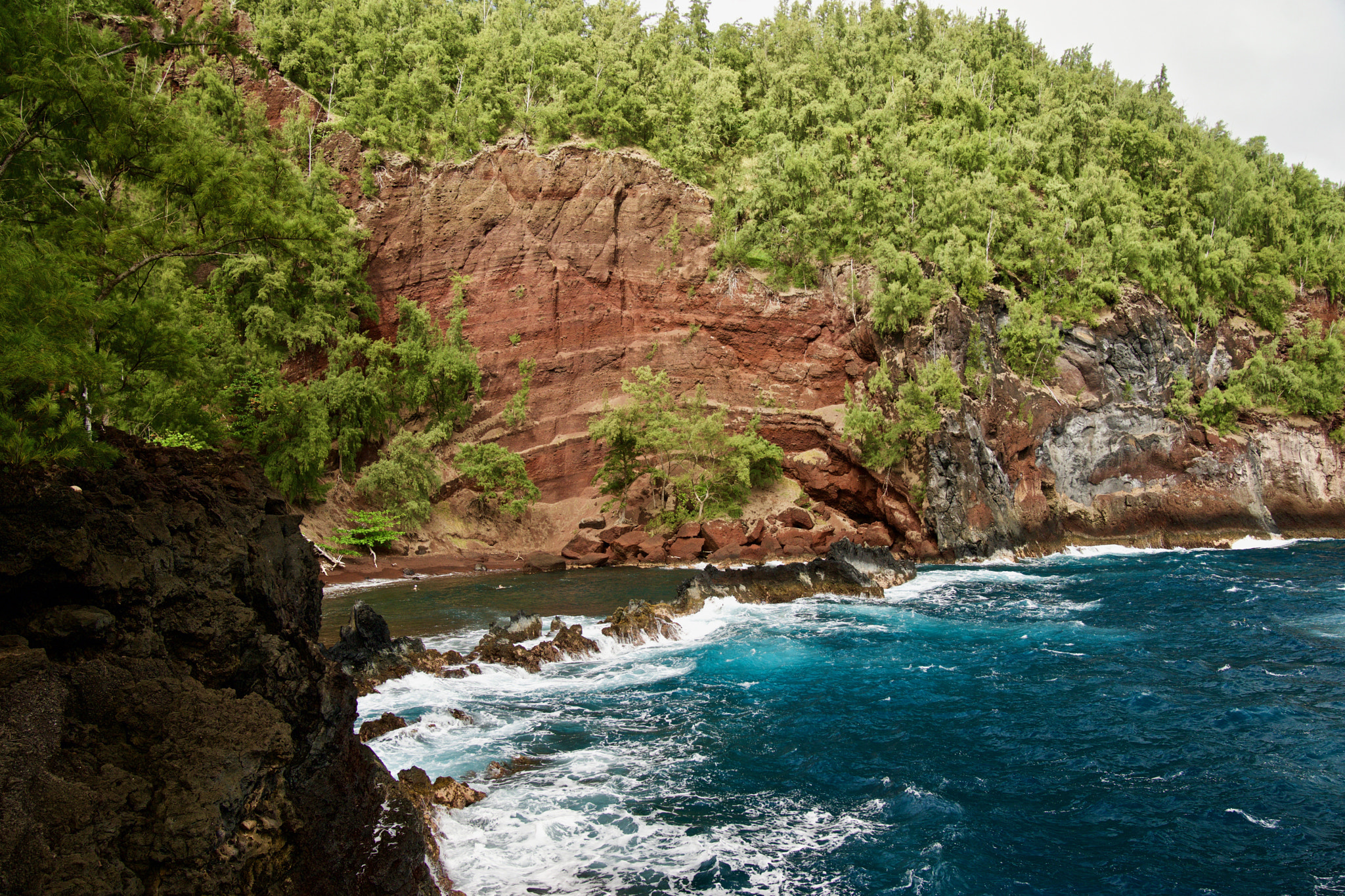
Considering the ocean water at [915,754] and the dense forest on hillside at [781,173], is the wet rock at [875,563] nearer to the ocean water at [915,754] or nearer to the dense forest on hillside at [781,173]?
the ocean water at [915,754]

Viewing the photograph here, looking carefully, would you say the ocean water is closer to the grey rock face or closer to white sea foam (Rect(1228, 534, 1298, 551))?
white sea foam (Rect(1228, 534, 1298, 551))

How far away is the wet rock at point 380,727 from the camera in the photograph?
42.1 ft

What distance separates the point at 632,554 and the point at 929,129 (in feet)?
125

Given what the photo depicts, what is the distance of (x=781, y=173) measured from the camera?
4512cm

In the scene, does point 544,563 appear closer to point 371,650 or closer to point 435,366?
point 435,366

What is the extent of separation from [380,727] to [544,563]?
20843 millimetres

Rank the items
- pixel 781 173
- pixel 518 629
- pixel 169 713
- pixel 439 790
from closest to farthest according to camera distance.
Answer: pixel 169 713 → pixel 439 790 → pixel 518 629 → pixel 781 173

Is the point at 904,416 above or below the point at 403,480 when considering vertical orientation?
above

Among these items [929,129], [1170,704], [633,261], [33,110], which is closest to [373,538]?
[633,261]

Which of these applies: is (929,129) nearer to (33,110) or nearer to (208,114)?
(208,114)

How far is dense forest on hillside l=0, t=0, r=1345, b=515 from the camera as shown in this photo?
36.3 m

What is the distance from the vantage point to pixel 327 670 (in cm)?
814

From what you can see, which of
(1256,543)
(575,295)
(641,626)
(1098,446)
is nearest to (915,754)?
(641,626)

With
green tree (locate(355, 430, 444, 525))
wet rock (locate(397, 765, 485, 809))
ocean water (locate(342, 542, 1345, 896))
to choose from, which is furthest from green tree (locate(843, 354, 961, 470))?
wet rock (locate(397, 765, 485, 809))
